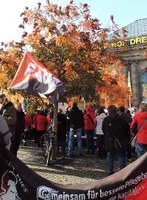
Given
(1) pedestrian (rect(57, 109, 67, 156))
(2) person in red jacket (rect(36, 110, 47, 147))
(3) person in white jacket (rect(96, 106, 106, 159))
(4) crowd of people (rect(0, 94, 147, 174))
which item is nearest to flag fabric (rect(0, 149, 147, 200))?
(4) crowd of people (rect(0, 94, 147, 174))

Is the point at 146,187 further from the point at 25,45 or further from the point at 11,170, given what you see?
the point at 25,45

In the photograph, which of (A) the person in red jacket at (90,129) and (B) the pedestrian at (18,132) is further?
(A) the person in red jacket at (90,129)

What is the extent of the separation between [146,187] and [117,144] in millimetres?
6091

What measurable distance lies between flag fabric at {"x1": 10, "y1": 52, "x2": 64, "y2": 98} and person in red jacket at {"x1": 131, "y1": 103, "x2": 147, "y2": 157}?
243 centimetres

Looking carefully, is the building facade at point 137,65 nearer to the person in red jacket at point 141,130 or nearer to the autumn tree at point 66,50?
the autumn tree at point 66,50

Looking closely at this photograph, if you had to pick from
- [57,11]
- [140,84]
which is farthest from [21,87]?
[140,84]

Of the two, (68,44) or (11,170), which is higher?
(68,44)

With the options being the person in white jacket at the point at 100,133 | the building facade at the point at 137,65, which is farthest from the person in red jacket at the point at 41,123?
the building facade at the point at 137,65

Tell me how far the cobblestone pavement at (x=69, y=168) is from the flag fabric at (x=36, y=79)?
2.07 m

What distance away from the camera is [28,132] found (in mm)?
20078

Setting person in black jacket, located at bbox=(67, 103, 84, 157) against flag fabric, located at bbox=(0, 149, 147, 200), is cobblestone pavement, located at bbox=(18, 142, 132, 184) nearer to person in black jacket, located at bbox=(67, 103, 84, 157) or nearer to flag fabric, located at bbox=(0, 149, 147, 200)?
person in black jacket, located at bbox=(67, 103, 84, 157)

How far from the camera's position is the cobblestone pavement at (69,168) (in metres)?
9.85

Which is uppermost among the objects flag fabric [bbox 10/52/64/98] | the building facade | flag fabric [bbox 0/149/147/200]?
the building facade

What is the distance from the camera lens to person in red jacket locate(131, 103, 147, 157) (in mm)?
10086
